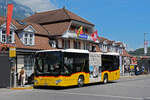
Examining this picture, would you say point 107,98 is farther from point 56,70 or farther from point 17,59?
point 17,59

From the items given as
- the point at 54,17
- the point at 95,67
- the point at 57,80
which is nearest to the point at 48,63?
the point at 57,80

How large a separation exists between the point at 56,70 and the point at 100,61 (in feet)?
20.8

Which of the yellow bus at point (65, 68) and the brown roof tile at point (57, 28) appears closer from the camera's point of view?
the yellow bus at point (65, 68)

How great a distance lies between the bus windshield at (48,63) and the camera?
58.3 feet

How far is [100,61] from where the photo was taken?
22.9 metres

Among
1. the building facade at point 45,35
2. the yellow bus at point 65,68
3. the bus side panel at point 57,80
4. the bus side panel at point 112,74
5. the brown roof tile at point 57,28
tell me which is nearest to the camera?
the bus side panel at point 57,80

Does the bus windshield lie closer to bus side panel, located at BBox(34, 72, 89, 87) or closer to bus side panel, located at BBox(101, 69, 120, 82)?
bus side panel, located at BBox(34, 72, 89, 87)

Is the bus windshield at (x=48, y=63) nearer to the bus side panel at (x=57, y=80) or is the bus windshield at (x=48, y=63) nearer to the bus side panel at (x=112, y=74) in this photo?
the bus side panel at (x=57, y=80)

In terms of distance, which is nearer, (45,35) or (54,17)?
(45,35)

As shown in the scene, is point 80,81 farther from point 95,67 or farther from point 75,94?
point 75,94

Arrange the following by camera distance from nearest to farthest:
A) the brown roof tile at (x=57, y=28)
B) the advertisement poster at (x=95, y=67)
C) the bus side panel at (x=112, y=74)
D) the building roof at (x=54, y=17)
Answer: the advertisement poster at (x=95, y=67), the bus side panel at (x=112, y=74), the brown roof tile at (x=57, y=28), the building roof at (x=54, y=17)

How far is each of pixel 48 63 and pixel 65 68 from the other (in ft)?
4.25

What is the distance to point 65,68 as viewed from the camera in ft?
59.1

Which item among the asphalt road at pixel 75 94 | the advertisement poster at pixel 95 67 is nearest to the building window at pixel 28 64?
the advertisement poster at pixel 95 67
